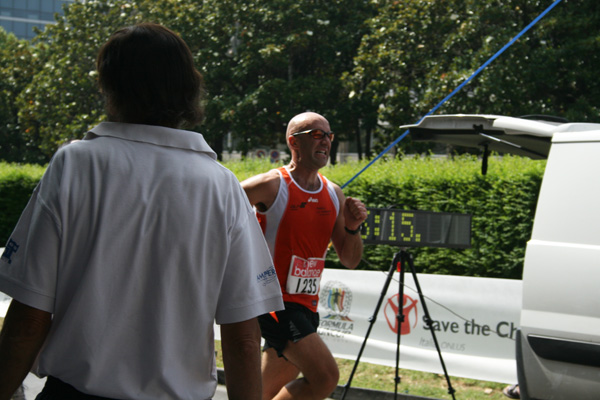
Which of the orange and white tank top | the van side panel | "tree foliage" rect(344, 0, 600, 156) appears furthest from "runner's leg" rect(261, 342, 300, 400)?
"tree foliage" rect(344, 0, 600, 156)

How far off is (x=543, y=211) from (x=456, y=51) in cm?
1666

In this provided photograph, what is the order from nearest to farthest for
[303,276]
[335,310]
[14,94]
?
1. [303,276]
2. [335,310]
3. [14,94]

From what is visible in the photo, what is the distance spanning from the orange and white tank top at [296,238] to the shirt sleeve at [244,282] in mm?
2322

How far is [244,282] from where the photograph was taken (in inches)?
73.3

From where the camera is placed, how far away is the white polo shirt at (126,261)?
165 cm

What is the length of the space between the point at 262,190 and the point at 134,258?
8.56 feet

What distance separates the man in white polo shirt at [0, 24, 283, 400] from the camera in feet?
5.42

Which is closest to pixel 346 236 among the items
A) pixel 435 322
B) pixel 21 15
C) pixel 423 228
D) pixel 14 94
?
pixel 423 228

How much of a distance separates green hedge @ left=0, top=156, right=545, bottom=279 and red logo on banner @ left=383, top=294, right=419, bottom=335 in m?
1.11

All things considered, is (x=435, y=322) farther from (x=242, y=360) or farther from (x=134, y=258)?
(x=134, y=258)

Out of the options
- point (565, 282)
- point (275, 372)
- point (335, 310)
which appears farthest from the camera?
point (335, 310)

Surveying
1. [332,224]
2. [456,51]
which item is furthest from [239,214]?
[456,51]

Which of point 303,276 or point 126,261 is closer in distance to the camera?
point 126,261

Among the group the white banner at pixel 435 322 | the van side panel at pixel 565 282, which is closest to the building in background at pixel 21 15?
the white banner at pixel 435 322
